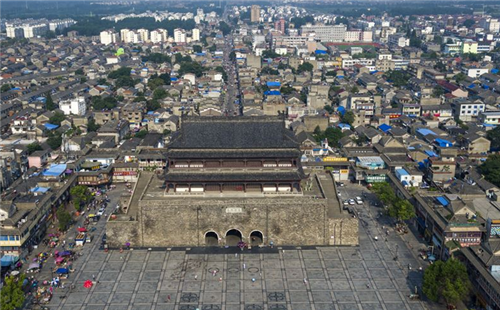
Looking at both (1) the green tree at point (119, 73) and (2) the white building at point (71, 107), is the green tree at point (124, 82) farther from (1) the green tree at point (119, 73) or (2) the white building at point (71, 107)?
(2) the white building at point (71, 107)

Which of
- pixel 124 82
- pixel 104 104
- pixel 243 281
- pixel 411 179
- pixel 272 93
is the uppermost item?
pixel 124 82

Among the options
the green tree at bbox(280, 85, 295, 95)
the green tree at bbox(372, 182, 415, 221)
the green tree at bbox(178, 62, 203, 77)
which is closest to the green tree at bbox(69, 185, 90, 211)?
the green tree at bbox(372, 182, 415, 221)

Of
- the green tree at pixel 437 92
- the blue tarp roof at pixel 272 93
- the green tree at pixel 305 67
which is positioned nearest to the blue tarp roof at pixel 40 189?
the blue tarp roof at pixel 272 93

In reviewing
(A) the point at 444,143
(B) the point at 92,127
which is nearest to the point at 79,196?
(B) the point at 92,127

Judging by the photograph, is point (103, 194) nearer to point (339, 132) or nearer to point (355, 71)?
point (339, 132)

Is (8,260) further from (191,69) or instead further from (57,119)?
(191,69)

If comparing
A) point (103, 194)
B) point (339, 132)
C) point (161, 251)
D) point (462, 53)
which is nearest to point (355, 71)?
point (462, 53)

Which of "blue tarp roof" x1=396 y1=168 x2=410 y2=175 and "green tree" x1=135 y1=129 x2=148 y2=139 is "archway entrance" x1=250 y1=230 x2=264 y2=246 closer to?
"blue tarp roof" x1=396 y1=168 x2=410 y2=175
